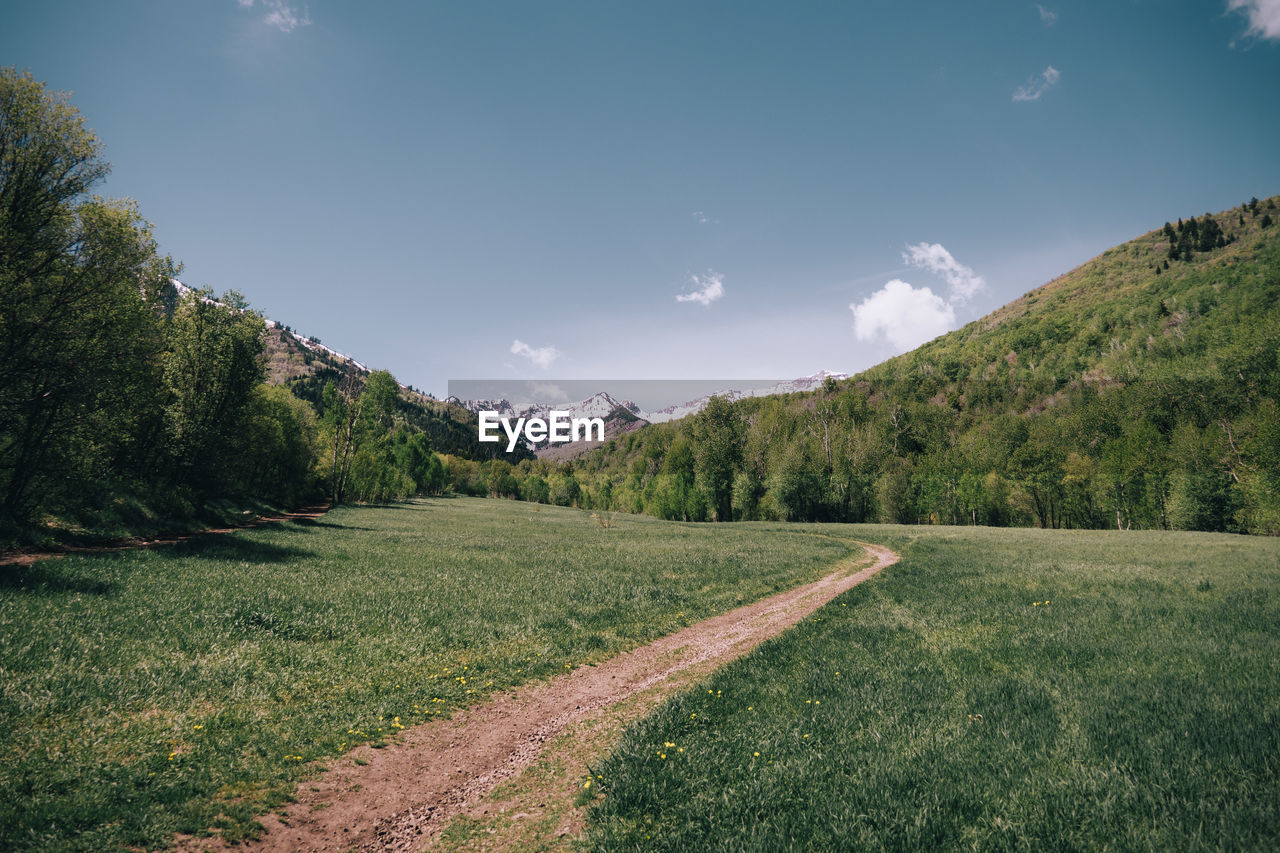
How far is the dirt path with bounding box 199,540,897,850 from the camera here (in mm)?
6582

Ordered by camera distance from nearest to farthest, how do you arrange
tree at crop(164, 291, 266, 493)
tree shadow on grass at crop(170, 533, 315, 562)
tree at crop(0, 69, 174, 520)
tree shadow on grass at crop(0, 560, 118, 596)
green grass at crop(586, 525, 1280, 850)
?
green grass at crop(586, 525, 1280, 850) < tree shadow on grass at crop(0, 560, 118, 596) < tree at crop(0, 69, 174, 520) < tree shadow on grass at crop(170, 533, 315, 562) < tree at crop(164, 291, 266, 493)

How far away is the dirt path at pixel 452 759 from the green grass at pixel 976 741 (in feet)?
6.08

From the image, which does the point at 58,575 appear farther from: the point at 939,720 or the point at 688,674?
the point at 939,720

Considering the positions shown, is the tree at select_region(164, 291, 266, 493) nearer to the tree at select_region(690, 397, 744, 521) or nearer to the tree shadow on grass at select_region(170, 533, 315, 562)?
the tree shadow on grass at select_region(170, 533, 315, 562)

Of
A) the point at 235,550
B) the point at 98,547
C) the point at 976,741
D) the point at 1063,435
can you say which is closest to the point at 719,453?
the point at 1063,435

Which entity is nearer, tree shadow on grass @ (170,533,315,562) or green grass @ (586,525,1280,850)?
green grass @ (586,525,1280,850)

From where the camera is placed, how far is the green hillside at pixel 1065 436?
65688 millimetres

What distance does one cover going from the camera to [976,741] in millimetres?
7383

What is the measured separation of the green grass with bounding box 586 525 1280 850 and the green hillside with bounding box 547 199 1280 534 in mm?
73041

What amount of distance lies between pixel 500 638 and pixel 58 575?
A: 1579cm

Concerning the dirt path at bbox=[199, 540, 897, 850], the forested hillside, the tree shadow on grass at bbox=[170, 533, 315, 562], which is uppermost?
the forested hillside

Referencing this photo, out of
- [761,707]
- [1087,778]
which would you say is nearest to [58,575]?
[761,707]

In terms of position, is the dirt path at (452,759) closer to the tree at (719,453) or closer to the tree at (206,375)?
the tree at (206,375)

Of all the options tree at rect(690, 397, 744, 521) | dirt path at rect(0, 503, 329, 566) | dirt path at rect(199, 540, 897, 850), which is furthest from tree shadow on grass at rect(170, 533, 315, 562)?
tree at rect(690, 397, 744, 521)
